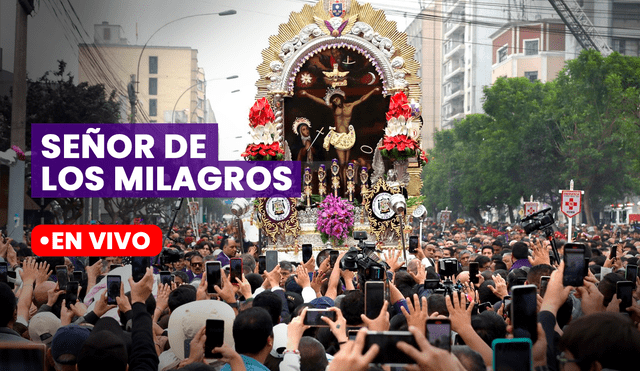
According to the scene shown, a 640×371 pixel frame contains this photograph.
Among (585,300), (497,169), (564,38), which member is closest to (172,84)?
(564,38)

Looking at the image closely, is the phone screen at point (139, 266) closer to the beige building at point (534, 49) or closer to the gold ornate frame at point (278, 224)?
the gold ornate frame at point (278, 224)

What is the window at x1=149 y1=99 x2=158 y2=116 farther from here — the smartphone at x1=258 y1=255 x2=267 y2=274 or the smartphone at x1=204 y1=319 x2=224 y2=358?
the smartphone at x1=204 y1=319 x2=224 y2=358

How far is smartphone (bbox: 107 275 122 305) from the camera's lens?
5.72 m

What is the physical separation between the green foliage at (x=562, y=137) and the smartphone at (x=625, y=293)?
3026 cm

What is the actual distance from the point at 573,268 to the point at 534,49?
74517 millimetres

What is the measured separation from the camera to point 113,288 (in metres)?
5.78

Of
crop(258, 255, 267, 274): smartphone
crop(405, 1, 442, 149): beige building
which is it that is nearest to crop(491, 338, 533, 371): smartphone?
crop(258, 255, 267, 274): smartphone

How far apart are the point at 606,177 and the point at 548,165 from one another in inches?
156

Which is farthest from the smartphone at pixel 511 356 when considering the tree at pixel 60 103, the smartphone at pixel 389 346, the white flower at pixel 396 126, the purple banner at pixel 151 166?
the tree at pixel 60 103

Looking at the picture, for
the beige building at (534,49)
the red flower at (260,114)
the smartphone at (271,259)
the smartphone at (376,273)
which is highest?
the beige building at (534,49)

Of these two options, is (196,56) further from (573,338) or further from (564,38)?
(573,338)

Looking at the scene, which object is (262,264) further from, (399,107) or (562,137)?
(562,137)

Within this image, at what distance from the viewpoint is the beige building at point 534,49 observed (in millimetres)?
73500

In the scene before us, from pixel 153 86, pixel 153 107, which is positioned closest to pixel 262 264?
pixel 153 107
